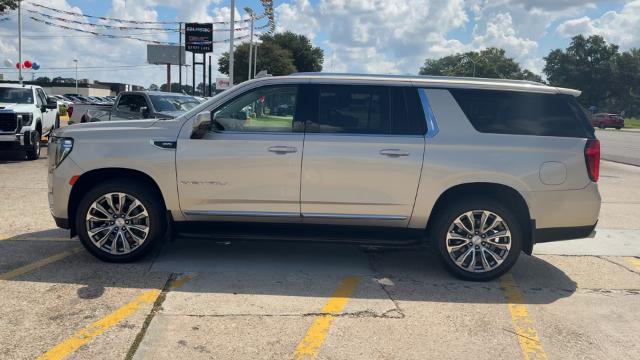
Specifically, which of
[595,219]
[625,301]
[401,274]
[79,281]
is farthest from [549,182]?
[79,281]

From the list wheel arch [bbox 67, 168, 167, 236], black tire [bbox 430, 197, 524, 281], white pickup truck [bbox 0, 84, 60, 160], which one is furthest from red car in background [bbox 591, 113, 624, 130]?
wheel arch [bbox 67, 168, 167, 236]

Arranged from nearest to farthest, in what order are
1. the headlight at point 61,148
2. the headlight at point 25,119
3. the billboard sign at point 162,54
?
the headlight at point 61,148, the headlight at point 25,119, the billboard sign at point 162,54

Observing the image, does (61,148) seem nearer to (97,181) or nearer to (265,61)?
(97,181)

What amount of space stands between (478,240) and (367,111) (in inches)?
64.2

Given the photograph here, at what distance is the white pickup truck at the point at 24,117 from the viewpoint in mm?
12266

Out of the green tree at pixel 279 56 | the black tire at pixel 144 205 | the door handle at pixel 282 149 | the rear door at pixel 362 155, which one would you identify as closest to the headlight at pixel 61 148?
the black tire at pixel 144 205

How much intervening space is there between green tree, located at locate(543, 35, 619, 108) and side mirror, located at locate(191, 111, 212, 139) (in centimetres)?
9540

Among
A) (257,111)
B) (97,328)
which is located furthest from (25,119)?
(97,328)

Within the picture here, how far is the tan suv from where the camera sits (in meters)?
4.98

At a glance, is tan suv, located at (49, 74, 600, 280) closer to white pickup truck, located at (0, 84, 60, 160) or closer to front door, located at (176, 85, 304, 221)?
front door, located at (176, 85, 304, 221)

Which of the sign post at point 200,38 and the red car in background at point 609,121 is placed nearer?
the sign post at point 200,38

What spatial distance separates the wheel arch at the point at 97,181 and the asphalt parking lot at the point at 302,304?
22.1 inches

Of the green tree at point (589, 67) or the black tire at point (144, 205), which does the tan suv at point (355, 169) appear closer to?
the black tire at point (144, 205)

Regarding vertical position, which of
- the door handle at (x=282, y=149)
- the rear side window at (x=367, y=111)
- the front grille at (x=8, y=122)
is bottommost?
the front grille at (x=8, y=122)
